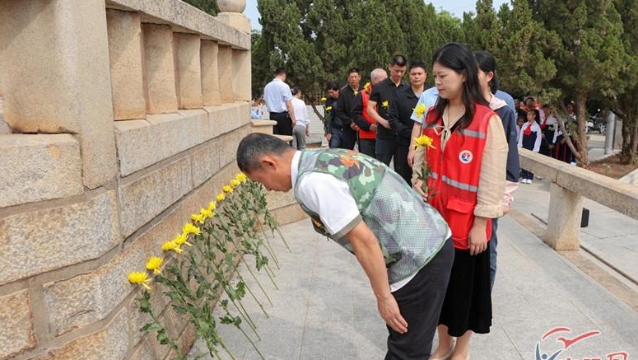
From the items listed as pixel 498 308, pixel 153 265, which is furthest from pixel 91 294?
pixel 498 308

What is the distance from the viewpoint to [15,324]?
1.81 meters

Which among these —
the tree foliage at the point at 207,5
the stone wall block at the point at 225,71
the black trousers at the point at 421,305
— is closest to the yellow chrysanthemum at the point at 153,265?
the black trousers at the point at 421,305

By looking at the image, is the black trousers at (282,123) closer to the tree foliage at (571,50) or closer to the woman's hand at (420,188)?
the tree foliage at (571,50)

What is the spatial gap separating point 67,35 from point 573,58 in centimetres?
1214

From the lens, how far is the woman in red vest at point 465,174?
104 inches

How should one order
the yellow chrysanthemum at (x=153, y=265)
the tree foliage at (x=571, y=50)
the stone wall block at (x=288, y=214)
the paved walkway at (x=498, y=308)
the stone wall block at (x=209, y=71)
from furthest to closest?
the tree foliage at (x=571, y=50) → the stone wall block at (x=288, y=214) → the stone wall block at (x=209, y=71) → the paved walkway at (x=498, y=308) → the yellow chrysanthemum at (x=153, y=265)

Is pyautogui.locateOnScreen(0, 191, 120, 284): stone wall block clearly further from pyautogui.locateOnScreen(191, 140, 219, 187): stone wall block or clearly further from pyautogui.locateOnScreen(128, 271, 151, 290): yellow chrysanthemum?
pyautogui.locateOnScreen(191, 140, 219, 187): stone wall block

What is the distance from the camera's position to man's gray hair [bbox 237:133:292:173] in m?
2.07

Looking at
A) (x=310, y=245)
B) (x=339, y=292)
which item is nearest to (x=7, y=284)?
(x=339, y=292)

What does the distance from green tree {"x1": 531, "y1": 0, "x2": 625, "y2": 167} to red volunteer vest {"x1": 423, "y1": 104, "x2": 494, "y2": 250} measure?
1014 cm

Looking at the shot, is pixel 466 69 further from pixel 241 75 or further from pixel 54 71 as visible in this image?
pixel 241 75

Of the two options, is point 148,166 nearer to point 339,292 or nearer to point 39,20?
point 39,20

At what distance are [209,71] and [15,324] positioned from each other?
2746 mm

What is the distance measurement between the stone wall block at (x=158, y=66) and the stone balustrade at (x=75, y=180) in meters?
0.27
